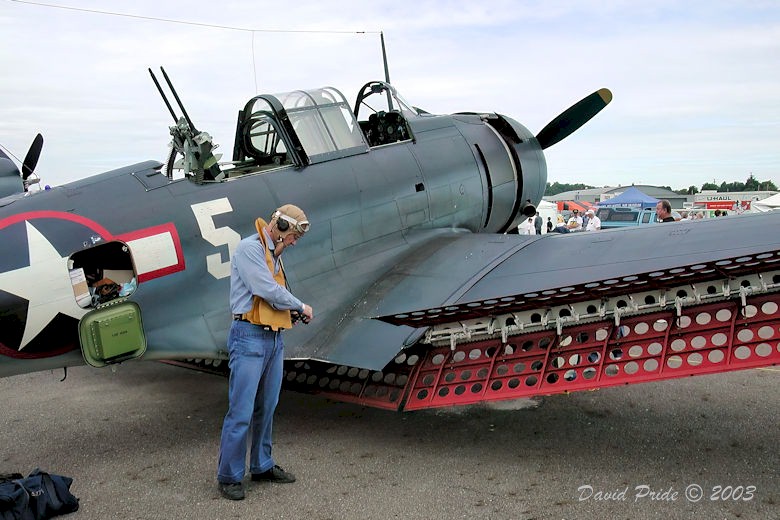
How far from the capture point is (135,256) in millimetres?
4426

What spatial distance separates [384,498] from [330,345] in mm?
1332

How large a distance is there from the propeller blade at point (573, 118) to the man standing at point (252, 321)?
5447mm

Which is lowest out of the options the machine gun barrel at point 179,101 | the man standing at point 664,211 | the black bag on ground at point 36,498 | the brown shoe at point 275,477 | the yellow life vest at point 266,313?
the brown shoe at point 275,477

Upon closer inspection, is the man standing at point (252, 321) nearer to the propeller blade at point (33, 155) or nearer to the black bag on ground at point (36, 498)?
the black bag on ground at point (36, 498)

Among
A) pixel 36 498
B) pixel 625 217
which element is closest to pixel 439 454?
pixel 36 498

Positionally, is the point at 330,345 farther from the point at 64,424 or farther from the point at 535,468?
the point at 64,424

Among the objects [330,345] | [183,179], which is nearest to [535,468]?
[330,345]

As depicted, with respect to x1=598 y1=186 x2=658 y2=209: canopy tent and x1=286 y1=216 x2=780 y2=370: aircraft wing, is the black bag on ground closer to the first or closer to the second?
x1=286 y1=216 x2=780 y2=370: aircraft wing

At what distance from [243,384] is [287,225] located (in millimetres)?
960

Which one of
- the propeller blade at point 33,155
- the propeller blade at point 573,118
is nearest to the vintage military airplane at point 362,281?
the propeller blade at point 573,118

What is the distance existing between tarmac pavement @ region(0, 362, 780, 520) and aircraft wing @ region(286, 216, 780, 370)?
0.81 meters

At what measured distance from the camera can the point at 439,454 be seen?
180 inches

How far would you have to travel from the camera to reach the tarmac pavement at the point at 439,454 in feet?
12.3

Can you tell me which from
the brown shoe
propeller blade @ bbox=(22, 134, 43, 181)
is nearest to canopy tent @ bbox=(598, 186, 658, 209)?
propeller blade @ bbox=(22, 134, 43, 181)
